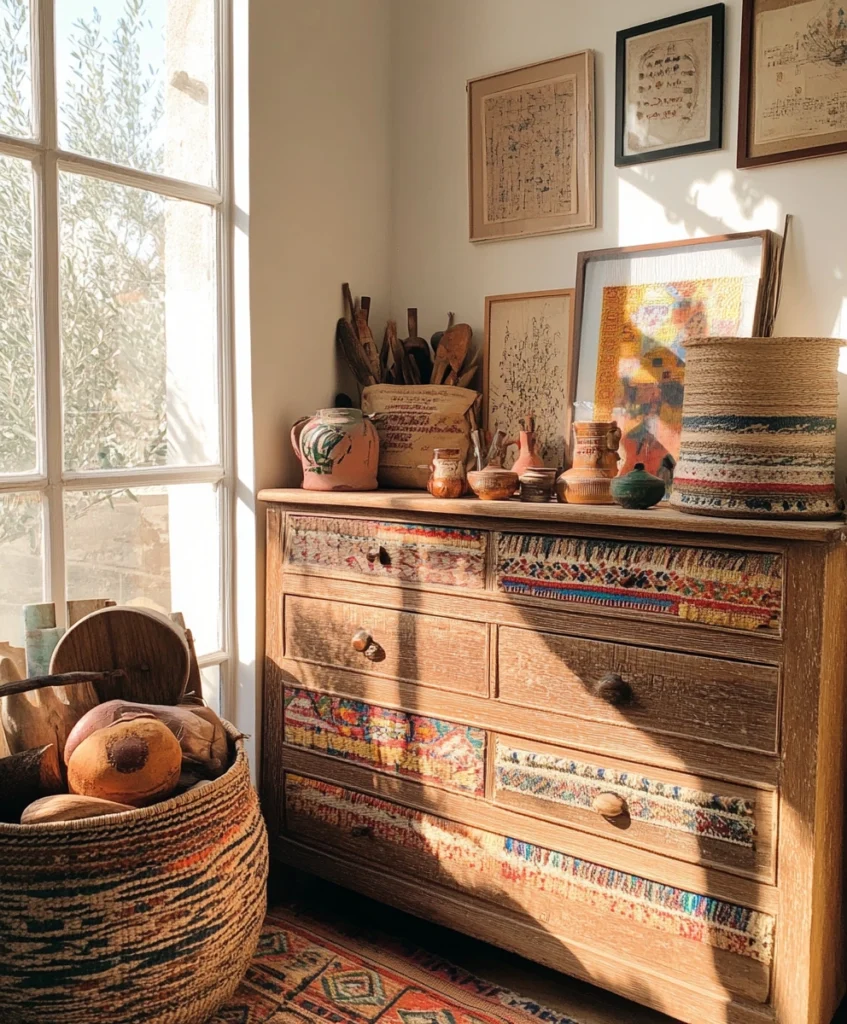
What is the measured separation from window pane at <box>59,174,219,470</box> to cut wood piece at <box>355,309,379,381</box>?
0.40 meters

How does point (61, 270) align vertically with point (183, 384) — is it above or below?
above

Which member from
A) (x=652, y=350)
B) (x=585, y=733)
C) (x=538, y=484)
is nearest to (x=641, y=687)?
(x=585, y=733)

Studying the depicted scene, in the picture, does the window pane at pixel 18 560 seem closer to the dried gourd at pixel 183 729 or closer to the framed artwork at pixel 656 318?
the dried gourd at pixel 183 729

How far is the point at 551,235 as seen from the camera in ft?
7.61

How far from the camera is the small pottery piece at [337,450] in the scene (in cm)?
218

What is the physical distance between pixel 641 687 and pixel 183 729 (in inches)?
34.6

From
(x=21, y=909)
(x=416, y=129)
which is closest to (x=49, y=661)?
(x=21, y=909)

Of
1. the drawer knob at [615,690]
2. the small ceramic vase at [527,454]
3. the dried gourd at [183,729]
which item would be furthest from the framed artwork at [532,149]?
the dried gourd at [183,729]

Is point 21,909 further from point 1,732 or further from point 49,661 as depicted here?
point 49,661

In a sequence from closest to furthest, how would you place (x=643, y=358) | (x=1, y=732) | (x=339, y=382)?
(x=1, y=732) < (x=643, y=358) < (x=339, y=382)

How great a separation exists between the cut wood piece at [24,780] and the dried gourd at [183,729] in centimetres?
4

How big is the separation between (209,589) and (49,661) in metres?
0.54

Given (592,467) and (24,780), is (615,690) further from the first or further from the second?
(24,780)

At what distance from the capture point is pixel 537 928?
1866 mm
